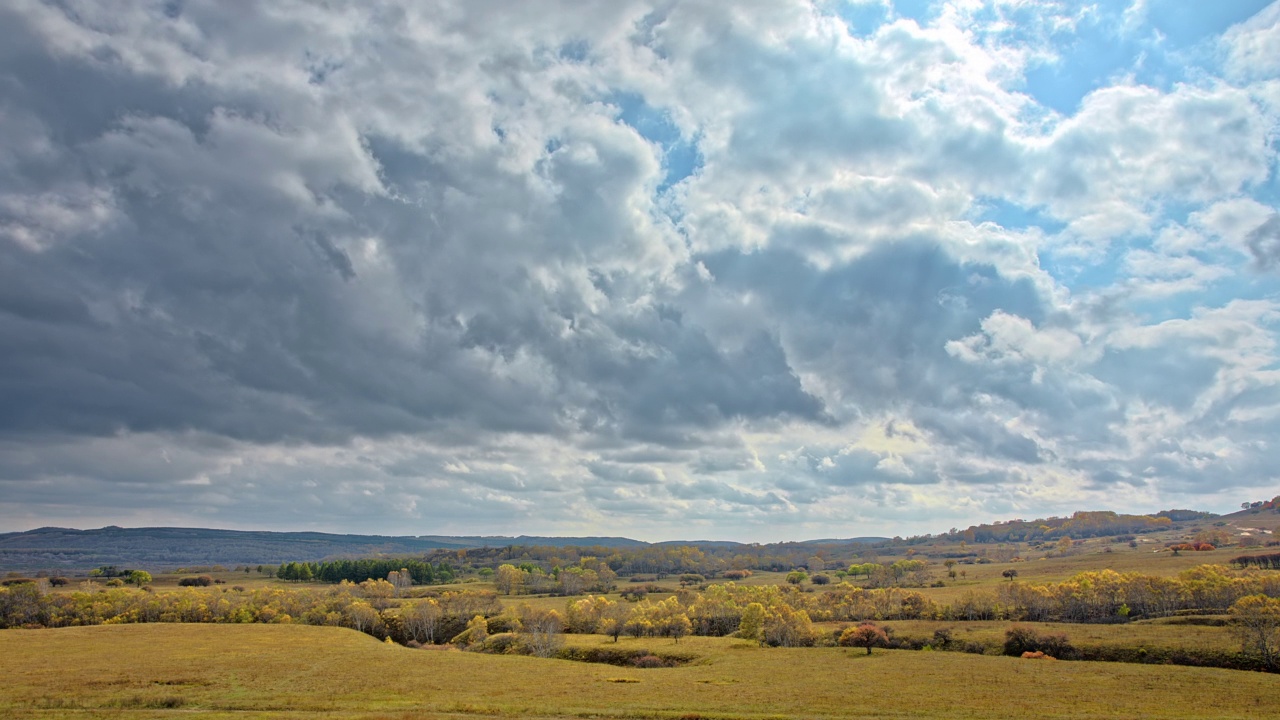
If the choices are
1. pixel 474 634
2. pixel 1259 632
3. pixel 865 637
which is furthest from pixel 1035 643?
pixel 474 634

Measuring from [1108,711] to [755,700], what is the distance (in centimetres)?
3197

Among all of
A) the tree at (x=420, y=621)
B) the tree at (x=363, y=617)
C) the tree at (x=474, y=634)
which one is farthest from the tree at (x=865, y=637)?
the tree at (x=363, y=617)

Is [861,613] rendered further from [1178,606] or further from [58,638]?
[58,638]

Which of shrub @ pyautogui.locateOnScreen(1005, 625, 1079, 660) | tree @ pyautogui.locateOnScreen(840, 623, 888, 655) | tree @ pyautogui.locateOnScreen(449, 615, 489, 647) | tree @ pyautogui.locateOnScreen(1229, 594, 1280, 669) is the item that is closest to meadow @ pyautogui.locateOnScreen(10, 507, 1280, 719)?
shrub @ pyautogui.locateOnScreen(1005, 625, 1079, 660)

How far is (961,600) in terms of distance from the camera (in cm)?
16838

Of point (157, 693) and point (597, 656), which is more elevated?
point (157, 693)

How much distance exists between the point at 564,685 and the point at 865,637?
61510 millimetres

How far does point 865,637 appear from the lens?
122m

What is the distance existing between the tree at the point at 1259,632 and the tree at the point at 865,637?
49231mm

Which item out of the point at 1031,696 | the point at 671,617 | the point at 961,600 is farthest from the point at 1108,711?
the point at 961,600

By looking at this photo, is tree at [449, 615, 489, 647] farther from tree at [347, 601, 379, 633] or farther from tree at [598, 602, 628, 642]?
tree at [598, 602, 628, 642]

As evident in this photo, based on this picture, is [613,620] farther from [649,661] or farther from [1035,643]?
[1035,643]

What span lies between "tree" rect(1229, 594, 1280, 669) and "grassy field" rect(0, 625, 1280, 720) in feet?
36.0

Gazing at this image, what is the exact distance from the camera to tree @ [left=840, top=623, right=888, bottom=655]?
123 metres
